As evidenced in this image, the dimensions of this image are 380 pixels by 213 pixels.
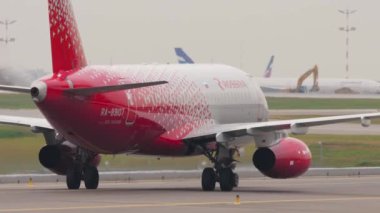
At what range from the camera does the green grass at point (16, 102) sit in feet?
295

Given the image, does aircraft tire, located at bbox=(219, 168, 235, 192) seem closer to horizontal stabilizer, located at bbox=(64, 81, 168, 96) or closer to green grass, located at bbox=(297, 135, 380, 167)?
horizontal stabilizer, located at bbox=(64, 81, 168, 96)

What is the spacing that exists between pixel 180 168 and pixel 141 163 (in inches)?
63.1

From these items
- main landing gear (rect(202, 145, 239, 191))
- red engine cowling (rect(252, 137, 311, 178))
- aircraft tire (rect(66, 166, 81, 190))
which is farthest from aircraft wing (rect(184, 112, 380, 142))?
aircraft tire (rect(66, 166, 81, 190))

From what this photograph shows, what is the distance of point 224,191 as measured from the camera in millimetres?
43438

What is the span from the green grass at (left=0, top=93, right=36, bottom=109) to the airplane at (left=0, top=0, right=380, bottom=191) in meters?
42.3

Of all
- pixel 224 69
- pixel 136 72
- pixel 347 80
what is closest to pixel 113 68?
pixel 136 72

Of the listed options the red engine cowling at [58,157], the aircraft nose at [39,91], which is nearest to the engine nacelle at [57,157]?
the red engine cowling at [58,157]

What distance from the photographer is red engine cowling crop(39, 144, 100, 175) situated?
45031 mm

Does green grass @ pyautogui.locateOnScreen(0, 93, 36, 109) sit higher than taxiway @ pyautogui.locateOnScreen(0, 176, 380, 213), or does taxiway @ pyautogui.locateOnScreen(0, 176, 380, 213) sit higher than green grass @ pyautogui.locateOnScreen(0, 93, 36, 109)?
taxiway @ pyautogui.locateOnScreen(0, 176, 380, 213)

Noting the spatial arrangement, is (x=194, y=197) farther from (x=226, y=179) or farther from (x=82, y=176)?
(x=82, y=176)

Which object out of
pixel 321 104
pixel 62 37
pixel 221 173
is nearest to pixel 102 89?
pixel 62 37

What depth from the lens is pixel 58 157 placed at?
148 feet

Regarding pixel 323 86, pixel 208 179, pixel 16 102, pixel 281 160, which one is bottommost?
pixel 323 86

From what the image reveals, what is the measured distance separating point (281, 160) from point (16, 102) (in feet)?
172
